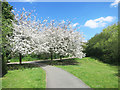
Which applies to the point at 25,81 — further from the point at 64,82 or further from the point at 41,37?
the point at 41,37

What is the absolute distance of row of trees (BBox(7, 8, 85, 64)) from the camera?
45.2 ft

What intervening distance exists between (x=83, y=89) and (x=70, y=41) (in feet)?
39.7

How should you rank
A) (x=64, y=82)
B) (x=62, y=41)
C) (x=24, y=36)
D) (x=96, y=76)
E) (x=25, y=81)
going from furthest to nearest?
(x=62, y=41) → (x=24, y=36) → (x=96, y=76) → (x=25, y=81) → (x=64, y=82)

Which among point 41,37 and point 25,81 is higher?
point 41,37

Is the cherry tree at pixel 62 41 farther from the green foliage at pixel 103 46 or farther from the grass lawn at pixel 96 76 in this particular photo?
the green foliage at pixel 103 46

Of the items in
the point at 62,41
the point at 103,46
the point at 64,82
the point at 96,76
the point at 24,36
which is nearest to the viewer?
the point at 64,82

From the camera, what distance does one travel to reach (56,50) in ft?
55.3

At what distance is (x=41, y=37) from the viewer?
15.9 meters

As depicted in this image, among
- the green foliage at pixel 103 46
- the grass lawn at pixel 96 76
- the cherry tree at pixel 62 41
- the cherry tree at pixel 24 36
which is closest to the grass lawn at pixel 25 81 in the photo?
the grass lawn at pixel 96 76

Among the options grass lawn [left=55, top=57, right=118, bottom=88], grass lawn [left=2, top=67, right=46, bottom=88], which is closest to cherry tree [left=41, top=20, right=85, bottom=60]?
grass lawn [left=55, top=57, right=118, bottom=88]

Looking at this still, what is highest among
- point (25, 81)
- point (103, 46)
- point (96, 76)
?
point (103, 46)

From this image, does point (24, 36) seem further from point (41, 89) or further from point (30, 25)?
point (41, 89)

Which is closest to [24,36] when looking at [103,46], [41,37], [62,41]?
[41,37]

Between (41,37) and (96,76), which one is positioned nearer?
(96,76)
